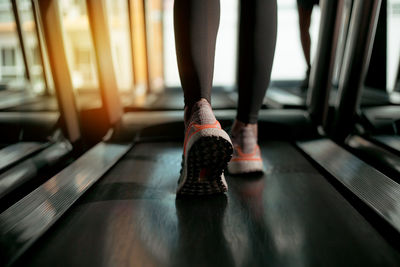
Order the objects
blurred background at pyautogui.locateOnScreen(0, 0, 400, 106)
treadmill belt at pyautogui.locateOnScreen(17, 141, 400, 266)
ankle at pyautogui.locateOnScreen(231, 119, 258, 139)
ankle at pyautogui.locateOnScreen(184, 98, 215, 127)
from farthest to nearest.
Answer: blurred background at pyautogui.locateOnScreen(0, 0, 400, 106), ankle at pyautogui.locateOnScreen(231, 119, 258, 139), ankle at pyautogui.locateOnScreen(184, 98, 215, 127), treadmill belt at pyautogui.locateOnScreen(17, 141, 400, 266)

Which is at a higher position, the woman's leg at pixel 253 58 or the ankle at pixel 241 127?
the woman's leg at pixel 253 58

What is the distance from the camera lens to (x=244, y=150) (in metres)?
0.81

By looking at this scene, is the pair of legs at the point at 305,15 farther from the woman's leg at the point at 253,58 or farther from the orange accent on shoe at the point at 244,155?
the orange accent on shoe at the point at 244,155

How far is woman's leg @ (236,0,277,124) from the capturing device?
0.66 meters

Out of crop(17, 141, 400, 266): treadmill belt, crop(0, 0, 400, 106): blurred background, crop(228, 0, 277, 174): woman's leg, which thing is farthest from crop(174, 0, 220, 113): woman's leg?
crop(0, 0, 400, 106): blurred background

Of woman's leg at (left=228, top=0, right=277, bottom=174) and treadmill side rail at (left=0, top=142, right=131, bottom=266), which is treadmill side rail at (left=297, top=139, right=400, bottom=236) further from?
treadmill side rail at (left=0, top=142, right=131, bottom=266)

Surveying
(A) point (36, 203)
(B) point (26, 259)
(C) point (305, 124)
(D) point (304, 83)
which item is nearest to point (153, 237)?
(B) point (26, 259)

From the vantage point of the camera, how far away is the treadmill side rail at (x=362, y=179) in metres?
0.64

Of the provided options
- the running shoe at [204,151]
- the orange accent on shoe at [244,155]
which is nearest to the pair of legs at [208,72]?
the running shoe at [204,151]

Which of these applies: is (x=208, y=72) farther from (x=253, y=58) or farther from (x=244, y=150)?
(x=244, y=150)

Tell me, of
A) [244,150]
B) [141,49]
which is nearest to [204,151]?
[244,150]

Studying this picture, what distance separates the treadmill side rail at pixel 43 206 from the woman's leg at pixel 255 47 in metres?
0.58

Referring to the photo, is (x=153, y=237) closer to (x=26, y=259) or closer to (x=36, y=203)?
(x=26, y=259)

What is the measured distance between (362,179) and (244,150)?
41 cm
